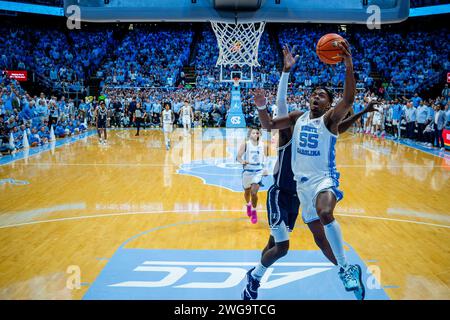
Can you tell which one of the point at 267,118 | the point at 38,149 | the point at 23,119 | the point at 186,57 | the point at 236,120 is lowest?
the point at 38,149

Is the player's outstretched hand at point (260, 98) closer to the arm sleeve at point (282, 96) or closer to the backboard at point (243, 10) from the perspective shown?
the arm sleeve at point (282, 96)

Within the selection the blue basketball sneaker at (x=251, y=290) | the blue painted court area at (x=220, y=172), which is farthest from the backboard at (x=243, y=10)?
the blue basketball sneaker at (x=251, y=290)

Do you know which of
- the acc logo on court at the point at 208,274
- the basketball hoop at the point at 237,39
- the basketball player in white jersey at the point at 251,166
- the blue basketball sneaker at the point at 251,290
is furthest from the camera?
the basketball hoop at the point at 237,39

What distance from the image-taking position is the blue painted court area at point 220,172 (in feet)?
30.9

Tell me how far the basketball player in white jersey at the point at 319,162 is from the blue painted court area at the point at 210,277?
0.89 m

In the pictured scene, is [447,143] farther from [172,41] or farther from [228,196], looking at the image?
[172,41]

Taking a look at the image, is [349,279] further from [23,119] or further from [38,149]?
[23,119]

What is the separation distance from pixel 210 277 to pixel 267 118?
191cm

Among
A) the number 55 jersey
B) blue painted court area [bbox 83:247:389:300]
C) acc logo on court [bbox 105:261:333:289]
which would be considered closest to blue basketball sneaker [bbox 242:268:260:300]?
blue painted court area [bbox 83:247:389:300]

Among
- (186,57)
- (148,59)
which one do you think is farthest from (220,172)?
(186,57)

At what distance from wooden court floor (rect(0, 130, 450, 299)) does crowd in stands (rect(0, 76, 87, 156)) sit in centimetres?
178

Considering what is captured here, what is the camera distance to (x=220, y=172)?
10.9 meters
